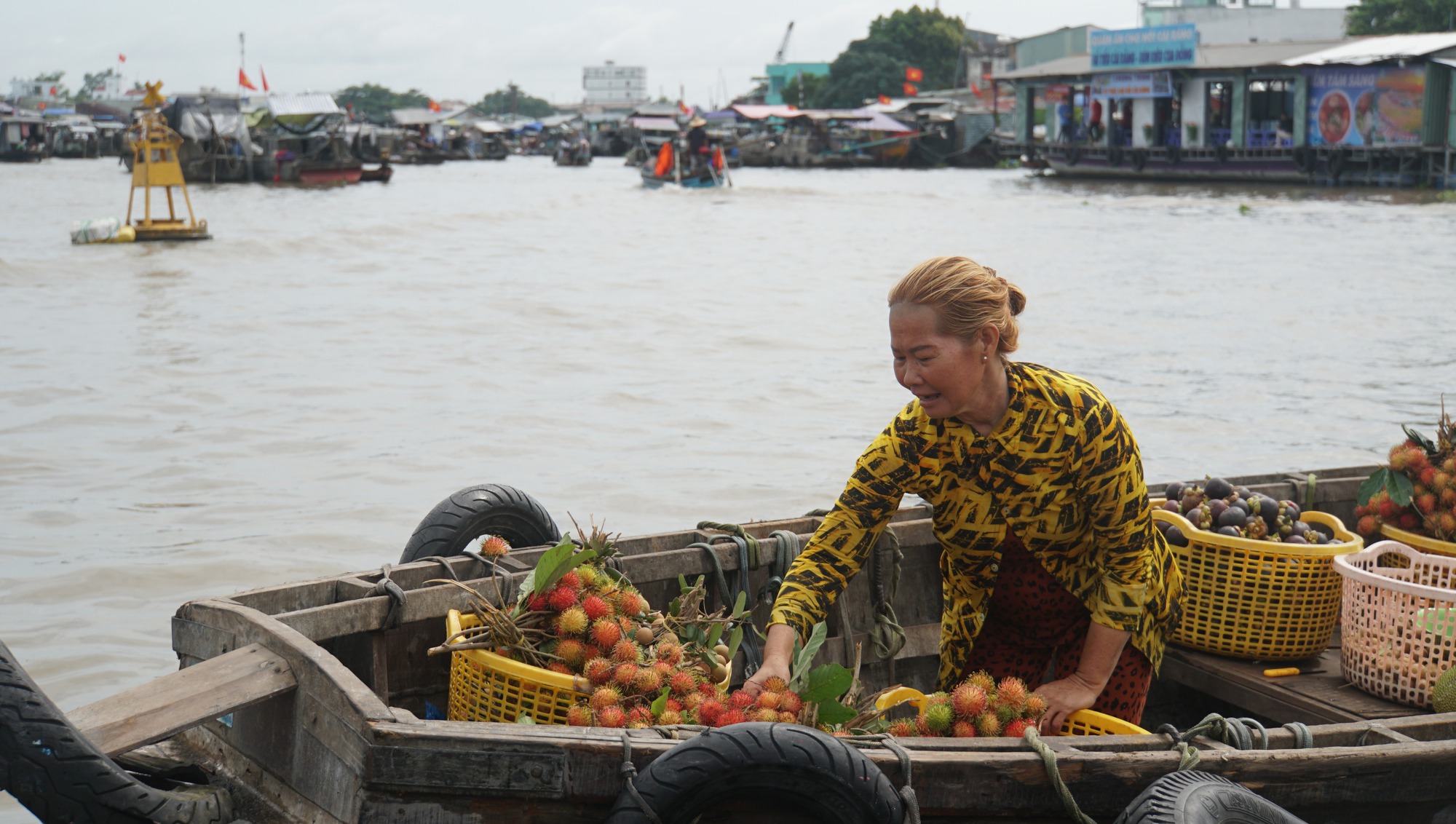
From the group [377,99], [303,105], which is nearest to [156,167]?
[303,105]

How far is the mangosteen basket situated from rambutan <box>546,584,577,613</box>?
150cm

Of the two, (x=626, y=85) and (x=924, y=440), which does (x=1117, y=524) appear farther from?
(x=626, y=85)

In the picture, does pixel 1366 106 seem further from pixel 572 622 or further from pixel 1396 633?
pixel 572 622

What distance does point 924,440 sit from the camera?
8.11ft

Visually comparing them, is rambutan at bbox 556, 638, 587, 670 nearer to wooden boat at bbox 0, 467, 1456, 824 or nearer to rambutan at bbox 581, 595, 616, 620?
rambutan at bbox 581, 595, 616, 620

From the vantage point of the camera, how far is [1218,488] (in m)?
3.40

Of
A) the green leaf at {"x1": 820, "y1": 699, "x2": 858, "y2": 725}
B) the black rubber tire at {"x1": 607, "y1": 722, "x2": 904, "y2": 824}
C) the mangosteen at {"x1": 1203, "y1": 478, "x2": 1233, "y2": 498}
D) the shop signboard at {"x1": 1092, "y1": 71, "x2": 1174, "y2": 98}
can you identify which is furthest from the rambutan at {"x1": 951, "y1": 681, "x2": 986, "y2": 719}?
the shop signboard at {"x1": 1092, "y1": 71, "x2": 1174, "y2": 98}

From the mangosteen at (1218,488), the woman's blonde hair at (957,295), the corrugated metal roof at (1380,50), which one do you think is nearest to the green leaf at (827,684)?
the woman's blonde hair at (957,295)

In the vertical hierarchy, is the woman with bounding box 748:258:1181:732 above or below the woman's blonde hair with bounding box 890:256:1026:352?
below

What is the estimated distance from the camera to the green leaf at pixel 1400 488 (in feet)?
11.1

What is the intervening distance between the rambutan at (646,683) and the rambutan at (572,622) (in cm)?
16

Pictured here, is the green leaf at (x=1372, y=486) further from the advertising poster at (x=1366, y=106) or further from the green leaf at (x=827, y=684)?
the advertising poster at (x=1366, y=106)

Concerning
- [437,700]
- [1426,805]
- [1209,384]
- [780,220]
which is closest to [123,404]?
[437,700]

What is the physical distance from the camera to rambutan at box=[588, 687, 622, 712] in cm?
225
